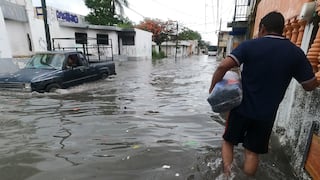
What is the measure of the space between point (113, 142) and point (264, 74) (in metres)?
2.64

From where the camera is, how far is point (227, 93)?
2340 mm

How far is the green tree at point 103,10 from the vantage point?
29.3m

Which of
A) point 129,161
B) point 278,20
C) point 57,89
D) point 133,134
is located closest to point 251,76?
point 278,20

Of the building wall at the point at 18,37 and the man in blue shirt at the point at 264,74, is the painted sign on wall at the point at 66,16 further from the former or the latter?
the man in blue shirt at the point at 264,74

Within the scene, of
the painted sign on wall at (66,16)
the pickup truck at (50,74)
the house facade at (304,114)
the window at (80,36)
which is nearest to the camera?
the house facade at (304,114)

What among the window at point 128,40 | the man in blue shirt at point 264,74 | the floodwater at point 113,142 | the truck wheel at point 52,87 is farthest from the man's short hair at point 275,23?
the window at point 128,40

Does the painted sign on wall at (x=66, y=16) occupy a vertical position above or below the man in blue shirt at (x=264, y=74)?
above

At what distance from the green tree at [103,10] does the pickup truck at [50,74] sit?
71.7 ft

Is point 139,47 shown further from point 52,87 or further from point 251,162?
point 251,162

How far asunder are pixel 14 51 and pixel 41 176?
1351 cm

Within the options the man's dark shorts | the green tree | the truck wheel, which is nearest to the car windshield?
the truck wheel

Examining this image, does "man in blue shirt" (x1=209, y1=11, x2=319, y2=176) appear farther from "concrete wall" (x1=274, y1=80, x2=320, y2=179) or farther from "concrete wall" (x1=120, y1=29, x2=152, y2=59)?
"concrete wall" (x1=120, y1=29, x2=152, y2=59)

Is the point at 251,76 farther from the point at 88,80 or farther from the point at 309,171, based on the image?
the point at 88,80

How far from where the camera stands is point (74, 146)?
360 centimetres
